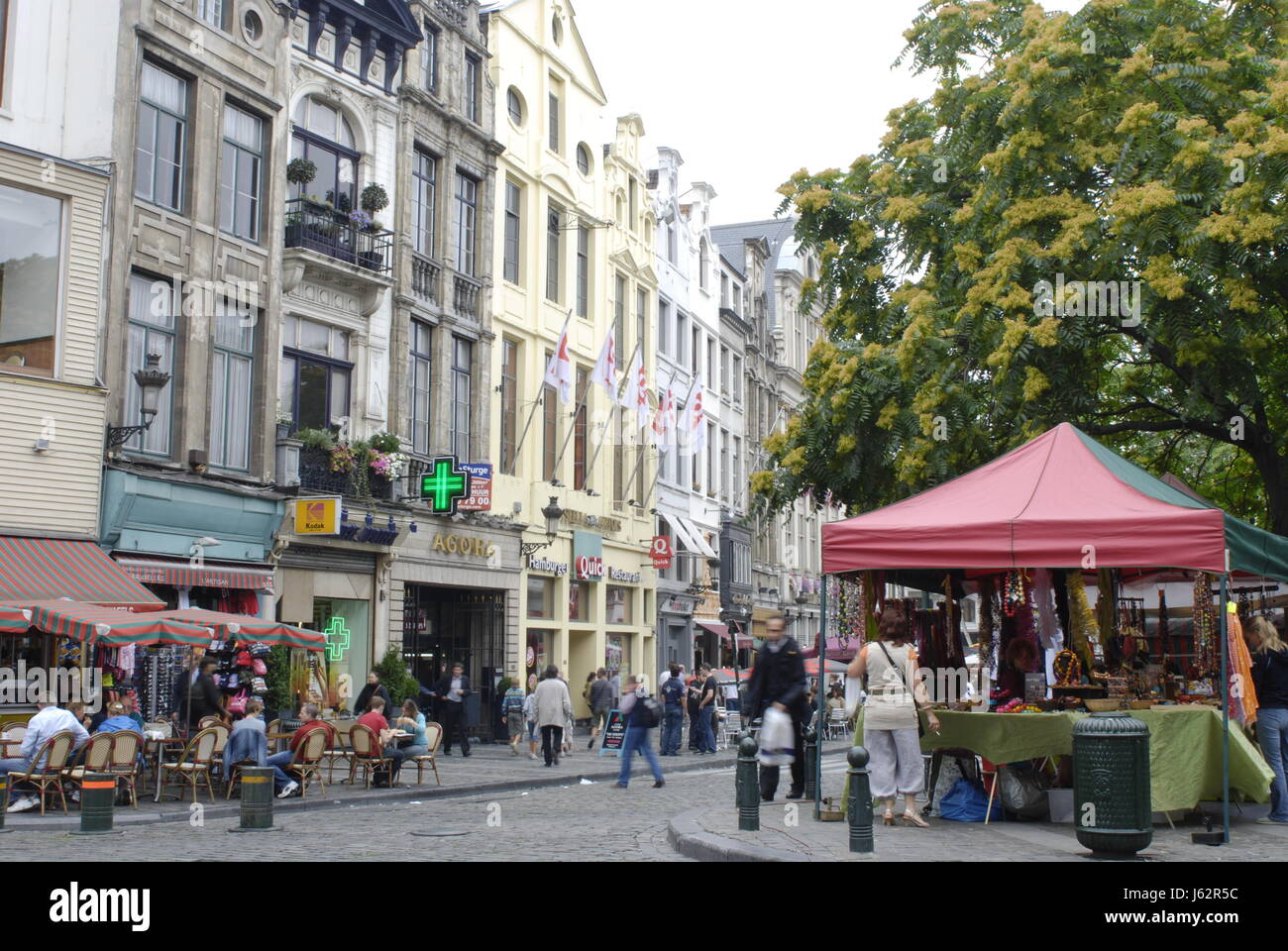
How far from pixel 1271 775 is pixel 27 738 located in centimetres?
1274

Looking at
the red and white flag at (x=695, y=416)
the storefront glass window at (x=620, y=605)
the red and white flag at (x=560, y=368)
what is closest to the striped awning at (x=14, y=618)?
the red and white flag at (x=560, y=368)

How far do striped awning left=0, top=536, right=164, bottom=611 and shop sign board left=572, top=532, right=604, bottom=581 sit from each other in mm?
16521

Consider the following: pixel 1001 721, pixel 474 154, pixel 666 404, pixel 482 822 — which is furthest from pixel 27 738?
pixel 666 404

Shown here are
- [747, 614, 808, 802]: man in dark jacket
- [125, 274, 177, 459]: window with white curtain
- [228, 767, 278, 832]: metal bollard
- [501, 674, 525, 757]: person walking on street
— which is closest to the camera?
[228, 767, 278, 832]: metal bollard

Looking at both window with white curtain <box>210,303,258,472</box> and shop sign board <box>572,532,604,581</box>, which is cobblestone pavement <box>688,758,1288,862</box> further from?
shop sign board <box>572,532,604,581</box>

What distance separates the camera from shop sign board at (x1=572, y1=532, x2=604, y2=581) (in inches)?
1409

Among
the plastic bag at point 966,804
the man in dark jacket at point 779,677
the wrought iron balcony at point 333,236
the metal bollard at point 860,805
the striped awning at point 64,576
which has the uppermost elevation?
the wrought iron balcony at point 333,236

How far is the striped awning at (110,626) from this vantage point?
51.6 ft

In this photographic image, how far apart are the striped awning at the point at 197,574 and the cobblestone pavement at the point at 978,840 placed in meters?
11.1

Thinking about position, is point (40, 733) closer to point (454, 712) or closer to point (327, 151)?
point (454, 712)

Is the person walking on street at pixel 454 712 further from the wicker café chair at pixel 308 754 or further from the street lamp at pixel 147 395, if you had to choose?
the wicker café chair at pixel 308 754

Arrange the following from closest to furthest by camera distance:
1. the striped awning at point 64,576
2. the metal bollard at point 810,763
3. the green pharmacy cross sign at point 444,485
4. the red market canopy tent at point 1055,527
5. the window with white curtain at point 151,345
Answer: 1. the red market canopy tent at point 1055,527
2. the metal bollard at point 810,763
3. the striped awning at point 64,576
4. the window with white curtain at point 151,345
5. the green pharmacy cross sign at point 444,485

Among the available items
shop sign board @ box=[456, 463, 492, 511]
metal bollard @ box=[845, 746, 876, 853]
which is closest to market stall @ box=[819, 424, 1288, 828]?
metal bollard @ box=[845, 746, 876, 853]

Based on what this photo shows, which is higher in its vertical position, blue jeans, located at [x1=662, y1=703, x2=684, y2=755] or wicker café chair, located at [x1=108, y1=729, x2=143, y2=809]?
wicker café chair, located at [x1=108, y1=729, x2=143, y2=809]
